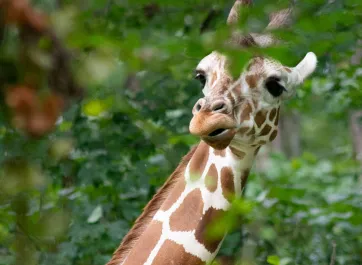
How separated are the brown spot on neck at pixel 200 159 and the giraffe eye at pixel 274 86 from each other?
42cm

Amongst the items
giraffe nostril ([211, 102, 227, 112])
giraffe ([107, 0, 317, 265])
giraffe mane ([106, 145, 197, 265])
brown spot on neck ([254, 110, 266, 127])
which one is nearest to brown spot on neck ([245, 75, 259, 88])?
giraffe ([107, 0, 317, 265])

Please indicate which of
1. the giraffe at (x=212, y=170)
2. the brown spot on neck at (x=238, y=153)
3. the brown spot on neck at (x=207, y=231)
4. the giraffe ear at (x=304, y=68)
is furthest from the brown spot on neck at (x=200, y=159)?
the giraffe ear at (x=304, y=68)

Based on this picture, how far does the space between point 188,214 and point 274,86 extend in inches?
29.8

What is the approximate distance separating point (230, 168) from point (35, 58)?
253 cm

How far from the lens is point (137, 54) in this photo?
140 cm

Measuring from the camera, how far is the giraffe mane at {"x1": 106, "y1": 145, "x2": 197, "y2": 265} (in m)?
3.57

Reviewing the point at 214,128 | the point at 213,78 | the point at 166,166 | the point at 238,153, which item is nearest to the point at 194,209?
the point at 238,153

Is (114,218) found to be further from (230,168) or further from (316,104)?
(316,104)

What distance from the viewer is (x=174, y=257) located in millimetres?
3367

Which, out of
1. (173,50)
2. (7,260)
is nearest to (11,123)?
(173,50)

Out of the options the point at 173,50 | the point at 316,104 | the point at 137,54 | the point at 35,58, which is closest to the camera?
the point at 35,58

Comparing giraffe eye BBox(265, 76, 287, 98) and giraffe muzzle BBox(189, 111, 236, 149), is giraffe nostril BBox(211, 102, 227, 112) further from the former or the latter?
giraffe eye BBox(265, 76, 287, 98)

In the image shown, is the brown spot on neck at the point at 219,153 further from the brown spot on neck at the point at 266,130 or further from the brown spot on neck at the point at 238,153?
the brown spot on neck at the point at 266,130

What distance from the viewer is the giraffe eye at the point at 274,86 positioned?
3547 mm
